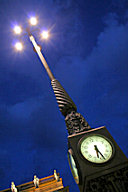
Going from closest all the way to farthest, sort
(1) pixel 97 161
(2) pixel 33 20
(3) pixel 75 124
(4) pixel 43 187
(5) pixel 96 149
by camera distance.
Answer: (1) pixel 97 161 → (5) pixel 96 149 → (3) pixel 75 124 → (2) pixel 33 20 → (4) pixel 43 187

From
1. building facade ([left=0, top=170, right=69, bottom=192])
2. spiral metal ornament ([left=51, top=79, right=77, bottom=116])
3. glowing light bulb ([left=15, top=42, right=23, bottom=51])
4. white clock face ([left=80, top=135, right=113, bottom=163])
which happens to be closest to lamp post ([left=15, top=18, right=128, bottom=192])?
white clock face ([left=80, top=135, right=113, bottom=163])

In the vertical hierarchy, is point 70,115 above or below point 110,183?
above

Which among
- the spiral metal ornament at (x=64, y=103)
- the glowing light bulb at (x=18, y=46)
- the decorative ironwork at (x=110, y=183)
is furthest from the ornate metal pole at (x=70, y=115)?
the glowing light bulb at (x=18, y=46)

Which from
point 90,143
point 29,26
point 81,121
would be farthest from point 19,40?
point 90,143

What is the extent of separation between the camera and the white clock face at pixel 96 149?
3332 millimetres

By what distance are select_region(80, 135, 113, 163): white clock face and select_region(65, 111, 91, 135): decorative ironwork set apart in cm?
47

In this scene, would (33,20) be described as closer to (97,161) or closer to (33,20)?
(33,20)

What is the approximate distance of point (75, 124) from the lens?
14.0 feet

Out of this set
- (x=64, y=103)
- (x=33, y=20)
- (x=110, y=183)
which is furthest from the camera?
(x=33, y=20)

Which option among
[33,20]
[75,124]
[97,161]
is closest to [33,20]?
[33,20]

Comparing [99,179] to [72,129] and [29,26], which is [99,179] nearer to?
[72,129]

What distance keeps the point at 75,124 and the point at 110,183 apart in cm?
177

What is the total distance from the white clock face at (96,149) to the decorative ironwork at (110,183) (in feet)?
1.17

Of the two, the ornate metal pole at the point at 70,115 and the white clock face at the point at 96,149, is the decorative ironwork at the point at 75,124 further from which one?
the white clock face at the point at 96,149
